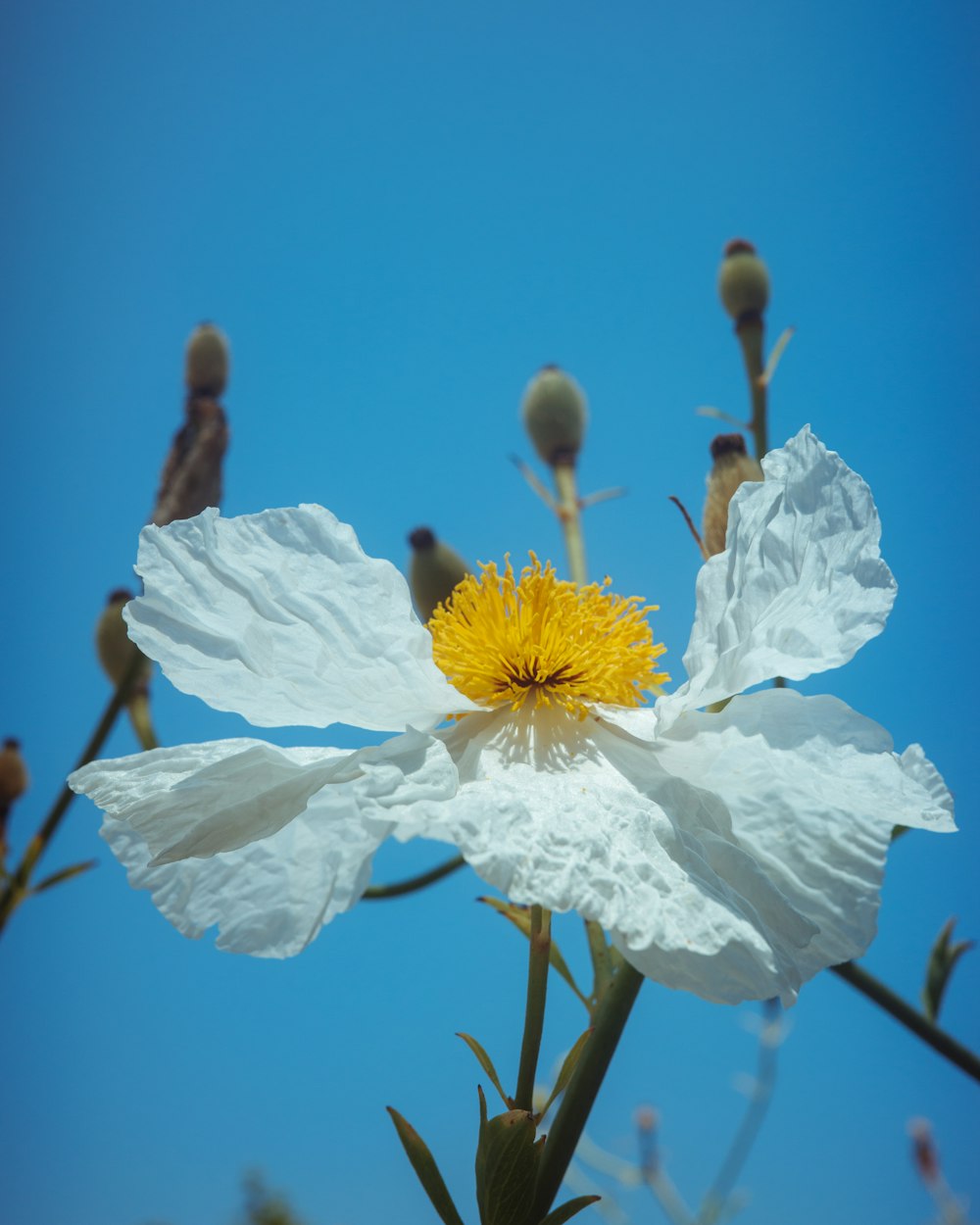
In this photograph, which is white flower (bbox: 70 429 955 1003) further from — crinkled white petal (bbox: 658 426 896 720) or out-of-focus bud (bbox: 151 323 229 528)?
out-of-focus bud (bbox: 151 323 229 528)

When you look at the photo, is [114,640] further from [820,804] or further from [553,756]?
[820,804]

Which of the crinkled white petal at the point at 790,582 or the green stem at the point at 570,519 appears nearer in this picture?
the crinkled white petal at the point at 790,582

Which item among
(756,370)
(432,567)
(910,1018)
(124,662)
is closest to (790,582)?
(910,1018)

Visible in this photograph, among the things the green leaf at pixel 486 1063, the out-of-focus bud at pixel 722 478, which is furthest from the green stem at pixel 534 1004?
the out-of-focus bud at pixel 722 478

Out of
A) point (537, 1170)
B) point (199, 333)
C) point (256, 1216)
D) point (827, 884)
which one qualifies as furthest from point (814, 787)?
point (256, 1216)

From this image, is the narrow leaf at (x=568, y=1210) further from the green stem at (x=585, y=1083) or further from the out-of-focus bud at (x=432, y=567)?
the out-of-focus bud at (x=432, y=567)

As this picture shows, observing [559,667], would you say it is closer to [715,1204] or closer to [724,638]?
[724,638]
